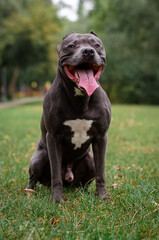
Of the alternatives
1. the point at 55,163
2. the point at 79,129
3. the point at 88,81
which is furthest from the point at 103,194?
the point at 88,81

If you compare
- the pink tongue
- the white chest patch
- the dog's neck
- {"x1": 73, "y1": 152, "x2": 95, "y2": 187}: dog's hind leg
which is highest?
the pink tongue

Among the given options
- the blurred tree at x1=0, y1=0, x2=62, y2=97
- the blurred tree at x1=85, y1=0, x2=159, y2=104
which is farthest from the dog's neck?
the blurred tree at x1=0, y1=0, x2=62, y2=97

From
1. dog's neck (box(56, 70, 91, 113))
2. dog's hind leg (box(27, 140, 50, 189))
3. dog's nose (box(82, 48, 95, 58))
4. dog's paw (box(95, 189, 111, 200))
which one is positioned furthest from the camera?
dog's hind leg (box(27, 140, 50, 189))

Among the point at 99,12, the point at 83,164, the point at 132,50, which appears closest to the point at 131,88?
the point at 132,50

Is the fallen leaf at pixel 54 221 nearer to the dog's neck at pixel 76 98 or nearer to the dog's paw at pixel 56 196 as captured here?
the dog's paw at pixel 56 196

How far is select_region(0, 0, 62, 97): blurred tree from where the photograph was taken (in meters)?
23.5

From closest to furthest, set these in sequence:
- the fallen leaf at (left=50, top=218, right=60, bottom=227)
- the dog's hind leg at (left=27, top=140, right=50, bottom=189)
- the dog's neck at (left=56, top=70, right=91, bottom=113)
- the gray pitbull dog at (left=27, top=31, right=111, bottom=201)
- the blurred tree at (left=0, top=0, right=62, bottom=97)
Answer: the fallen leaf at (left=50, top=218, right=60, bottom=227) < the gray pitbull dog at (left=27, top=31, right=111, bottom=201) < the dog's neck at (left=56, top=70, right=91, bottom=113) < the dog's hind leg at (left=27, top=140, right=50, bottom=189) < the blurred tree at (left=0, top=0, right=62, bottom=97)

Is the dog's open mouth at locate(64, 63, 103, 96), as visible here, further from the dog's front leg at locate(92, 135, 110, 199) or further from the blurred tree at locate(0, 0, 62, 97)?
the blurred tree at locate(0, 0, 62, 97)

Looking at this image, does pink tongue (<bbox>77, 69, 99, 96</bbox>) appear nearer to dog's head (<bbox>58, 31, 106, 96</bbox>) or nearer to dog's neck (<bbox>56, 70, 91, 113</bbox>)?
dog's head (<bbox>58, 31, 106, 96</bbox>)

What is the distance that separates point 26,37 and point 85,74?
72.3ft

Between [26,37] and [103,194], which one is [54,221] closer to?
[103,194]

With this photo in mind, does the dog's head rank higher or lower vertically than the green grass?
higher

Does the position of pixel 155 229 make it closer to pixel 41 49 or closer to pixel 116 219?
pixel 116 219

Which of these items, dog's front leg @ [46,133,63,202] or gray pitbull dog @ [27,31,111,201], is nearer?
gray pitbull dog @ [27,31,111,201]
